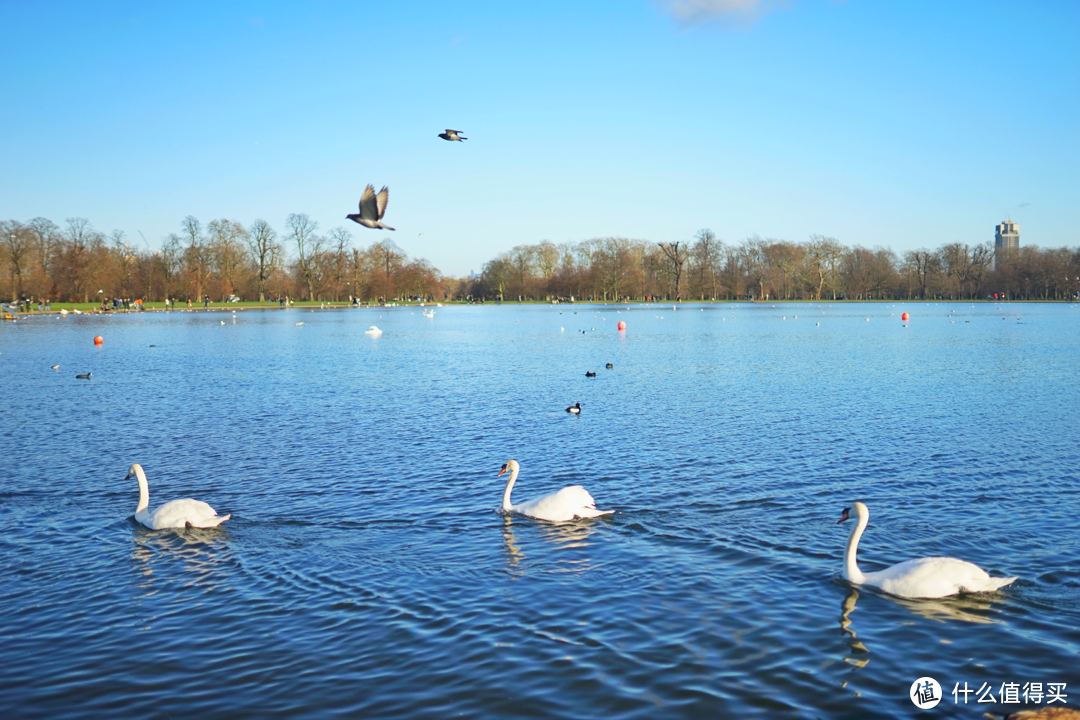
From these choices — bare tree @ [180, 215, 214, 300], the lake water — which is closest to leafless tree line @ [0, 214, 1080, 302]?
bare tree @ [180, 215, 214, 300]

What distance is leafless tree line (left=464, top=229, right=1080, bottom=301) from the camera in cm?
15562

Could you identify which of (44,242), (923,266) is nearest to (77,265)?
(44,242)

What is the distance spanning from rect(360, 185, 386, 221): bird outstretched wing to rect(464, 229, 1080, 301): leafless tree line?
467 ft

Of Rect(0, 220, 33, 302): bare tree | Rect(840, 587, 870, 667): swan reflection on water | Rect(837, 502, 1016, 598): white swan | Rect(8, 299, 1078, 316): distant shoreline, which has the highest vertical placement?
Rect(0, 220, 33, 302): bare tree

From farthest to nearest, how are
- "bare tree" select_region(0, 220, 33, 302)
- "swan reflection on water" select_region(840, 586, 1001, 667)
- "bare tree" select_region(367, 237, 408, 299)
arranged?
"bare tree" select_region(367, 237, 408, 299) < "bare tree" select_region(0, 220, 33, 302) < "swan reflection on water" select_region(840, 586, 1001, 667)

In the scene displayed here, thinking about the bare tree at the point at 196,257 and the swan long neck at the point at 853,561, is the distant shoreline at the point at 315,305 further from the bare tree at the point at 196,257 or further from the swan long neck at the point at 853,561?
the swan long neck at the point at 853,561

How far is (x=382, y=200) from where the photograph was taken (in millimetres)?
13102

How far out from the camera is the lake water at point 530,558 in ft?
24.5

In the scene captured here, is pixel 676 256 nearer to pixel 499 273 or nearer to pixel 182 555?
pixel 499 273

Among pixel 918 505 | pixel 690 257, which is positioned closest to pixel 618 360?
pixel 918 505

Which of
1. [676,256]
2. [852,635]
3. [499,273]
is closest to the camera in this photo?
[852,635]

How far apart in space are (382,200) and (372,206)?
9.3 inches

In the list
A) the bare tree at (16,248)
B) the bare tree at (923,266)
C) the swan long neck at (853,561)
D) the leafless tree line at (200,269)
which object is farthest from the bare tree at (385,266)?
the swan long neck at (853,561)

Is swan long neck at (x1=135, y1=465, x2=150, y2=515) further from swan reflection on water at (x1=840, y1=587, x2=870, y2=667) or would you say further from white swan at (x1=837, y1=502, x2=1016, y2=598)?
white swan at (x1=837, y1=502, x2=1016, y2=598)
